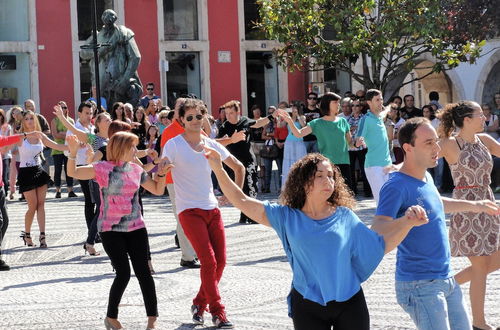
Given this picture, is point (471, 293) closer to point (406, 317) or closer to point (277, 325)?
point (406, 317)

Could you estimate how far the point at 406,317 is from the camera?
8930 millimetres

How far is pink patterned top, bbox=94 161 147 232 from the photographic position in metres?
9.04

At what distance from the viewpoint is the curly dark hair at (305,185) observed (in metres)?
5.84

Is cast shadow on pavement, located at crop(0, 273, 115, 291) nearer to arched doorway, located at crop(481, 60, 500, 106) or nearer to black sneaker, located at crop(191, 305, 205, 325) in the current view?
black sneaker, located at crop(191, 305, 205, 325)

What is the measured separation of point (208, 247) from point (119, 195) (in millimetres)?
794

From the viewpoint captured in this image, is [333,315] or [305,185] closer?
[333,315]

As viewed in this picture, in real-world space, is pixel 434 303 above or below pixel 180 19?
below

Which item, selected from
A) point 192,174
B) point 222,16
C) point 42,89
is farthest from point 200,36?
point 192,174

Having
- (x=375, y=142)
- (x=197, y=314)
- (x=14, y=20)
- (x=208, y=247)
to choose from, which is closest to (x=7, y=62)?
(x=14, y=20)

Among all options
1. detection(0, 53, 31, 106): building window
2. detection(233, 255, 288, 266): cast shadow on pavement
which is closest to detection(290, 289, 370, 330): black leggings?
detection(233, 255, 288, 266): cast shadow on pavement

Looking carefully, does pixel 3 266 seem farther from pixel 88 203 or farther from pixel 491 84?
pixel 491 84

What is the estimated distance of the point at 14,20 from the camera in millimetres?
34469

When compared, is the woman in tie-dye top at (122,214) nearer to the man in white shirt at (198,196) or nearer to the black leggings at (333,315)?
the man in white shirt at (198,196)

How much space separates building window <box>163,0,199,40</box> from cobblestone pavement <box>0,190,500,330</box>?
21021mm
